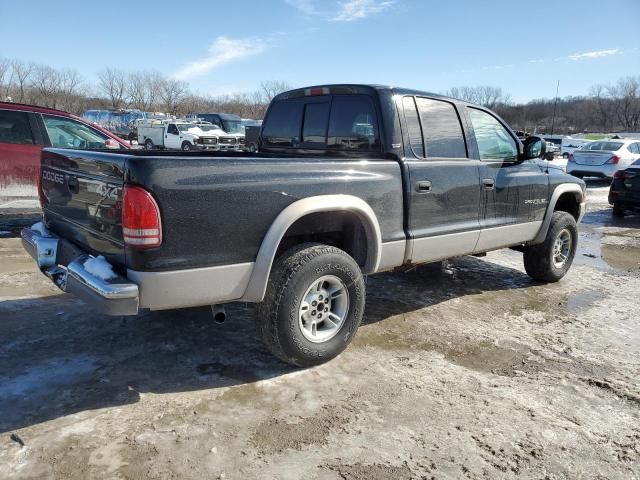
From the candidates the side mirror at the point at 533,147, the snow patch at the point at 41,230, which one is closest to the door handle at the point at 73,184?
the snow patch at the point at 41,230

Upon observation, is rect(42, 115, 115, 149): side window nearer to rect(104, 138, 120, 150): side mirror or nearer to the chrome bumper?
rect(104, 138, 120, 150): side mirror


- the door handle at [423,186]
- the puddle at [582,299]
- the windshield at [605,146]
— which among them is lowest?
the puddle at [582,299]

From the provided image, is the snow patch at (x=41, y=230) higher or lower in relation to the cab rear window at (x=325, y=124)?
lower

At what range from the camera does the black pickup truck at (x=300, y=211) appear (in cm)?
275

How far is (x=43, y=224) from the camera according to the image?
3969mm

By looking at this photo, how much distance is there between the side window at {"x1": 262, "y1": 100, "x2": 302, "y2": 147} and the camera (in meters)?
4.71

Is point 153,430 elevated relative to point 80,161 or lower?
lower

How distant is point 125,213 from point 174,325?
1.69m

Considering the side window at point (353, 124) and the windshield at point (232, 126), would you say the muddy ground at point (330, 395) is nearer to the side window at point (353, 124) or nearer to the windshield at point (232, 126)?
the side window at point (353, 124)

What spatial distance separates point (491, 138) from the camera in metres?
4.89

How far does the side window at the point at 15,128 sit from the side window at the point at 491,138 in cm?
627

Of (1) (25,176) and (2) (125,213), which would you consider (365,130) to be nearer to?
(2) (125,213)

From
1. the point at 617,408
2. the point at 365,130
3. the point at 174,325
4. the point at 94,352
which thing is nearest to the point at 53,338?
the point at 94,352

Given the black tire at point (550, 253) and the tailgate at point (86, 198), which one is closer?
the tailgate at point (86, 198)
